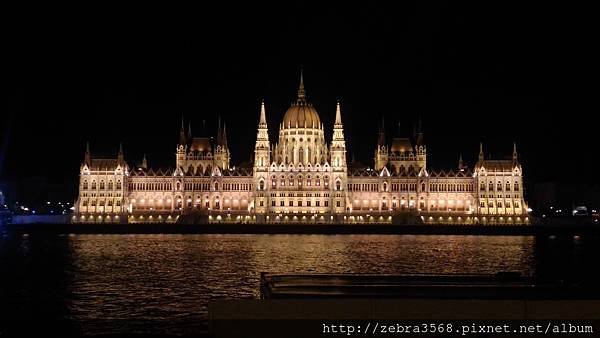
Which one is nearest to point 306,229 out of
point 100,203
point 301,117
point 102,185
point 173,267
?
point 301,117

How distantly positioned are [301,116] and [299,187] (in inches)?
626

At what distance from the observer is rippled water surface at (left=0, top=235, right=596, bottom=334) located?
27.2 metres

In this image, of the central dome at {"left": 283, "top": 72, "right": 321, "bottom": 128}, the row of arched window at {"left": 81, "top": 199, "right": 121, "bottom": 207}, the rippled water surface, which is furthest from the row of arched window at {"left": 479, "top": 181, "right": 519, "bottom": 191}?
the row of arched window at {"left": 81, "top": 199, "right": 121, "bottom": 207}

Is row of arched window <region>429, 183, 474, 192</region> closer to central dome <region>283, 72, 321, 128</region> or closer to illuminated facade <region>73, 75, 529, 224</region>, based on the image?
illuminated facade <region>73, 75, 529, 224</region>

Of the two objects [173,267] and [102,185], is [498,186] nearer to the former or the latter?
[102,185]

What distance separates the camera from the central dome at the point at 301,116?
136m

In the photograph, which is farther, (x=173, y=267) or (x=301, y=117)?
(x=301, y=117)

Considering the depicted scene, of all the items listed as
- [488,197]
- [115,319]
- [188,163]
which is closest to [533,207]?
[488,197]

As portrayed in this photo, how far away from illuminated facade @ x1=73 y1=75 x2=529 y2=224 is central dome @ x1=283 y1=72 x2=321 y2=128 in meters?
0.23

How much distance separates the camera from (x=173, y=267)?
45531 mm

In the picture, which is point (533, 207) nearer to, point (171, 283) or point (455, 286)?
point (171, 283)

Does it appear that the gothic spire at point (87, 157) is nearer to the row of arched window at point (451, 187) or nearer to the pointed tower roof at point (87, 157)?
the pointed tower roof at point (87, 157)

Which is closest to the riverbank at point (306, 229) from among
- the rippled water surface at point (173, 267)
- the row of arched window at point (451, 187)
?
the rippled water surface at point (173, 267)

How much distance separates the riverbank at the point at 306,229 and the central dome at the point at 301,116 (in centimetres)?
3985
